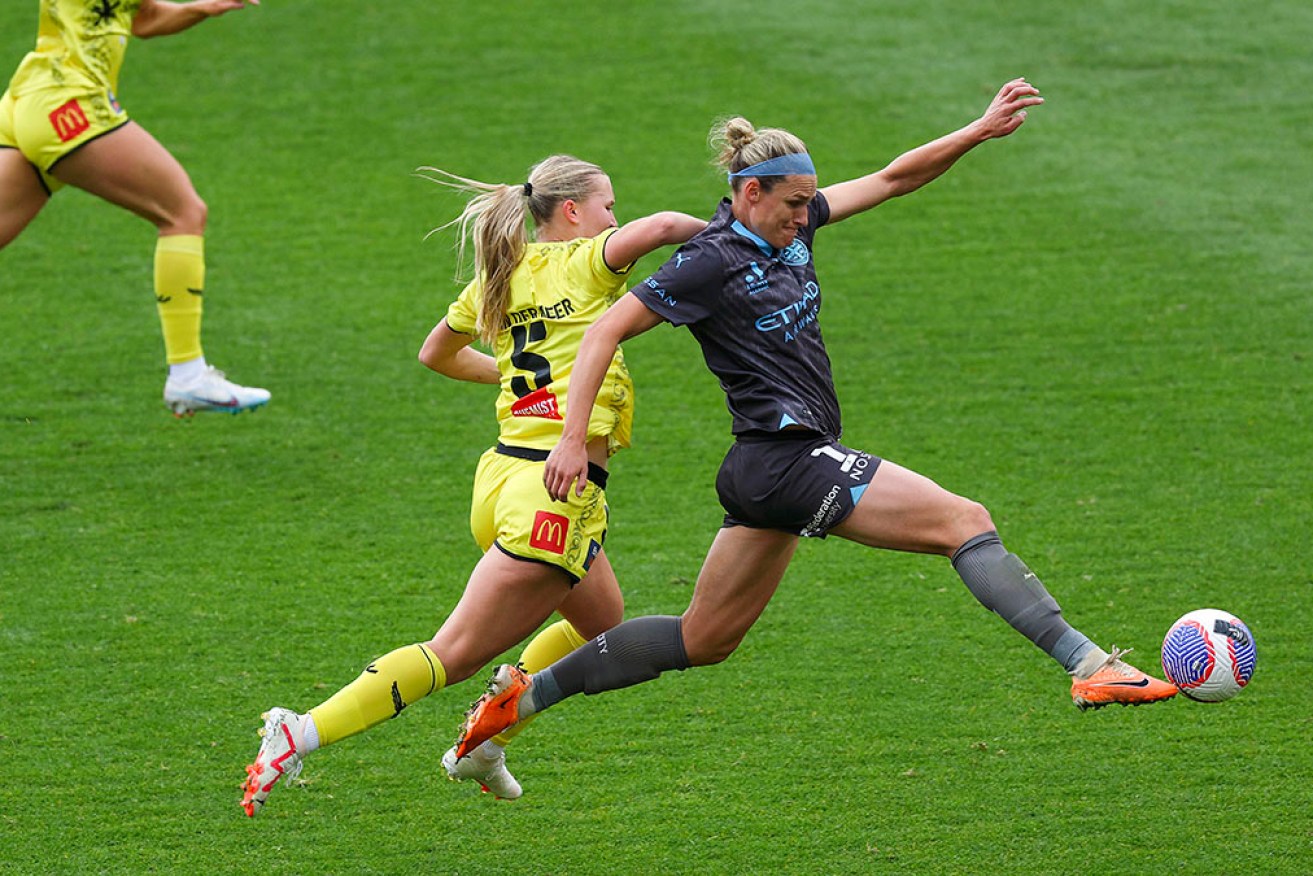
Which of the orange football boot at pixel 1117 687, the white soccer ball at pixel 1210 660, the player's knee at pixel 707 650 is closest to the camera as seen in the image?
the orange football boot at pixel 1117 687

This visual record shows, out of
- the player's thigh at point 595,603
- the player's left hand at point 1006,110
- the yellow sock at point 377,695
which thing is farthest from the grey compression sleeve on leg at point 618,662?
the player's left hand at point 1006,110

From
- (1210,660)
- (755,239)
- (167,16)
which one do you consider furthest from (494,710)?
(167,16)

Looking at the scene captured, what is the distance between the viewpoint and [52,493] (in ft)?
21.9

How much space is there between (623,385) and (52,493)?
329cm

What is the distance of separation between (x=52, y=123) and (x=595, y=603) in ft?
10.1

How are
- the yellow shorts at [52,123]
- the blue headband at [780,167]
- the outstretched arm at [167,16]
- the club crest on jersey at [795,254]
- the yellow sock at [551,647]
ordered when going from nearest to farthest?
1. the blue headband at [780,167]
2. the club crest on jersey at [795,254]
3. the yellow sock at [551,647]
4. the yellow shorts at [52,123]
5. the outstretched arm at [167,16]

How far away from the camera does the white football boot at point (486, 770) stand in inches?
176

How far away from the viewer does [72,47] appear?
6320mm

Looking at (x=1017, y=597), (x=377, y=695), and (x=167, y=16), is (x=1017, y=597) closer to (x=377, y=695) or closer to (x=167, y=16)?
(x=377, y=695)

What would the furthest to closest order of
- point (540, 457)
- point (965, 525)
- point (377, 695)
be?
1. point (540, 457)
2. point (377, 695)
3. point (965, 525)

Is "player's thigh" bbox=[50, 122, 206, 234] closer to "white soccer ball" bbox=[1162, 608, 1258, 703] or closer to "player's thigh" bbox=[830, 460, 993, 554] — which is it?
"player's thigh" bbox=[830, 460, 993, 554]

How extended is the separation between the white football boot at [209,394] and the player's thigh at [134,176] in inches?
22.9

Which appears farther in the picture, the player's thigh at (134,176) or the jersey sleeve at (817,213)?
the player's thigh at (134,176)

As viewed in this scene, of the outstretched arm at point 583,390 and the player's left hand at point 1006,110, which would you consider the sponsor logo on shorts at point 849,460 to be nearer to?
the outstretched arm at point 583,390
